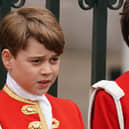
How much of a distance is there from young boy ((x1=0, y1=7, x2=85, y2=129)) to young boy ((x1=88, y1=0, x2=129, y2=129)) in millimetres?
319

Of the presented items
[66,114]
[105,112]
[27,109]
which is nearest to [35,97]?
[27,109]

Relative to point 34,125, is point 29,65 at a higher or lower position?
higher

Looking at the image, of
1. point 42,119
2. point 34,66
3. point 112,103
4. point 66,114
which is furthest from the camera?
point 112,103

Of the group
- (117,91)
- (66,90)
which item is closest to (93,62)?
(117,91)

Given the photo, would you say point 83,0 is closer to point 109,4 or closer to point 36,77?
point 109,4

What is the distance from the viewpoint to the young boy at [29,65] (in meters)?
2.83

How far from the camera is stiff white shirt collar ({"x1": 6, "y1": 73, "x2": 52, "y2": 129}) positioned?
2.89 m

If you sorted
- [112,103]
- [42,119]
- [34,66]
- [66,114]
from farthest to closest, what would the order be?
[112,103] < [66,114] < [42,119] < [34,66]

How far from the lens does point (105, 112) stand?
3.22 meters

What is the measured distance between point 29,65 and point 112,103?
0.55 metres

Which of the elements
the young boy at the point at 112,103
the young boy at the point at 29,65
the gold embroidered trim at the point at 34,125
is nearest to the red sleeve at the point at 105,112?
the young boy at the point at 112,103

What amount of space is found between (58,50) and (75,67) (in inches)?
357

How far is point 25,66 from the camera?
111 inches

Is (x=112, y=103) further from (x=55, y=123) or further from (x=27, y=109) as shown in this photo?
(x=27, y=109)
